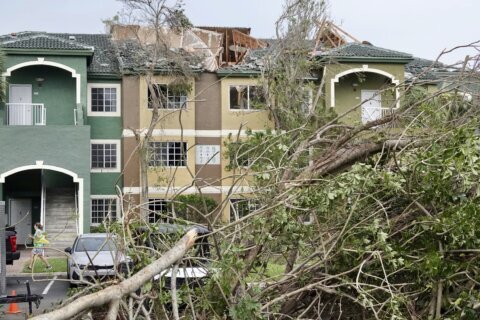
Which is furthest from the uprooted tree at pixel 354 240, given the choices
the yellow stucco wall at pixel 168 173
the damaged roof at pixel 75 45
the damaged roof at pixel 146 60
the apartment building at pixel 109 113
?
the damaged roof at pixel 146 60

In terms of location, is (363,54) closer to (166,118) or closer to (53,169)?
(166,118)

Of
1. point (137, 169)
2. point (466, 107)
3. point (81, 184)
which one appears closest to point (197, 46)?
point (137, 169)

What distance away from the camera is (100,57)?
35.9m

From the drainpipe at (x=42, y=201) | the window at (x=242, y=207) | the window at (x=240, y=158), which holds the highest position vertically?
the window at (x=240, y=158)

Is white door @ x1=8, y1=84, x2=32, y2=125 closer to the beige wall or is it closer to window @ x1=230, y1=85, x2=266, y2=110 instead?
the beige wall

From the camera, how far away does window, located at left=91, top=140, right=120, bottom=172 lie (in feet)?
112

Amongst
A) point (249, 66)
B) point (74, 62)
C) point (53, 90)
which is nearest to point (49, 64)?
point (74, 62)

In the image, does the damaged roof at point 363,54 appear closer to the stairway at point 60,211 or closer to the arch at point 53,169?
the arch at point 53,169

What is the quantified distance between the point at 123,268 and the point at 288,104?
2101 centimetres

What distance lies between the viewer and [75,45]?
3209 centimetres

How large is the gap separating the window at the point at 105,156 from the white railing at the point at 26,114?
2.80m

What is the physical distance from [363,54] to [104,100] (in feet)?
37.0

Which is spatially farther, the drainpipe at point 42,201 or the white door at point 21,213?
the white door at point 21,213

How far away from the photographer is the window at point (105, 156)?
34.0 metres
